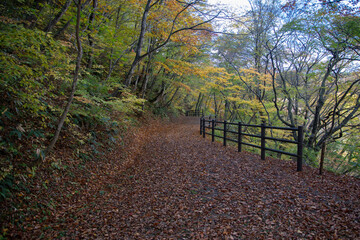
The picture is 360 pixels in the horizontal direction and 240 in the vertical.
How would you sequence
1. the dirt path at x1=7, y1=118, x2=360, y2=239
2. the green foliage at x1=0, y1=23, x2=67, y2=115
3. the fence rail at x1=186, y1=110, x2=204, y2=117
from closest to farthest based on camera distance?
1. the dirt path at x1=7, y1=118, x2=360, y2=239
2. the green foliage at x1=0, y1=23, x2=67, y2=115
3. the fence rail at x1=186, y1=110, x2=204, y2=117

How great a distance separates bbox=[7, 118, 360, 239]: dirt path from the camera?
3012 mm

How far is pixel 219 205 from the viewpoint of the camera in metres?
3.76

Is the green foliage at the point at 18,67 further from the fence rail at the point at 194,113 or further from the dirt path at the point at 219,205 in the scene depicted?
the fence rail at the point at 194,113

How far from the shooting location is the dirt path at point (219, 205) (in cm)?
301

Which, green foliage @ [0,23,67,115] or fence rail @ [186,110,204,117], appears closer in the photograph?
green foliage @ [0,23,67,115]

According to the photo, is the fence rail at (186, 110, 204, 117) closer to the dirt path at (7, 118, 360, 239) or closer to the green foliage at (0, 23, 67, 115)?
the dirt path at (7, 118, 360, 239)

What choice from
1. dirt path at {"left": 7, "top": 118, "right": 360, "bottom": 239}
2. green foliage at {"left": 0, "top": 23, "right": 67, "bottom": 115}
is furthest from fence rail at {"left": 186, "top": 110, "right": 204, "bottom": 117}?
green foliage at {"left": 0, "top": 23, "right": 67, "bottom": 115}

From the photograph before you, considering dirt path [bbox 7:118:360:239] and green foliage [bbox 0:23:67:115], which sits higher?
green foliage [bbox 0:23:67:115]

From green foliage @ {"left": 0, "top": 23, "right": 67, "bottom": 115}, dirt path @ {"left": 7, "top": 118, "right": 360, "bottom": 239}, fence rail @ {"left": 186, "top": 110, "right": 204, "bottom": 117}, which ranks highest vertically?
green foliage @ {"left": 0, "top": 23, "right": 67, "bottom": 115}

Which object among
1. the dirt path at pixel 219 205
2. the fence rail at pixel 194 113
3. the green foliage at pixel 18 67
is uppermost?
the green foliage at pixel 18 67

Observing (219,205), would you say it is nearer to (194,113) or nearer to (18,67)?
(18,67)

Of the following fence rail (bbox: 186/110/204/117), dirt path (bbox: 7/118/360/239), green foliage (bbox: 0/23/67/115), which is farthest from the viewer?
fence rail (bbox: 186/110/204/117)

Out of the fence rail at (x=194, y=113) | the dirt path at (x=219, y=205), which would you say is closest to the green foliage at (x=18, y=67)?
the dirt path at (x=219, y=205)

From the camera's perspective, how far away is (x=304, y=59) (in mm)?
10453
